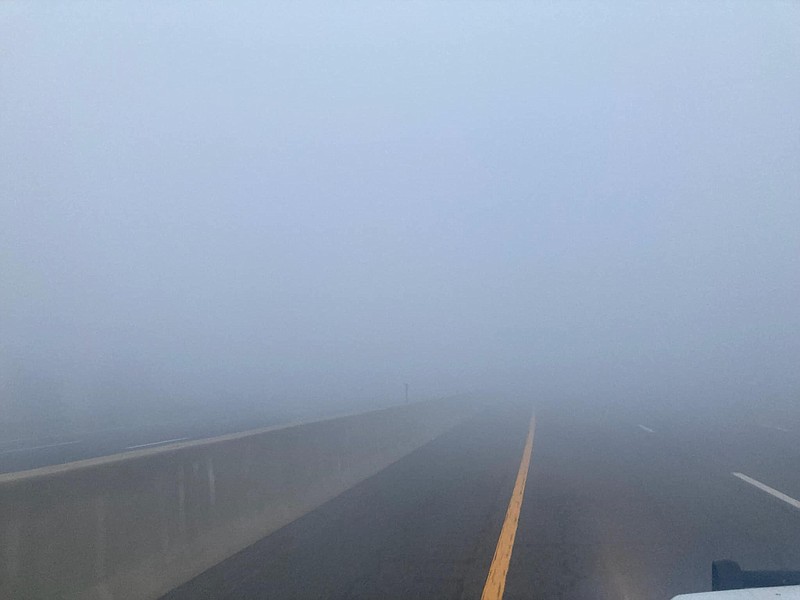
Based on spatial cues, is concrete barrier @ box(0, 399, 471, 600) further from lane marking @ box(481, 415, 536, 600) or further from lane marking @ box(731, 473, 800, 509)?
lane marking @ box(731, 473, 800, 509)

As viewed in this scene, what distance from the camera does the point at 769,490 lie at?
Answer: 1620 centimetres

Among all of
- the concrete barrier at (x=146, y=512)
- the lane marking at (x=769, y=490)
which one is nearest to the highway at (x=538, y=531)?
the lane marking at (x=769, y=490)

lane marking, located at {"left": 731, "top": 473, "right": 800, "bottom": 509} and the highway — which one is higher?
the highway

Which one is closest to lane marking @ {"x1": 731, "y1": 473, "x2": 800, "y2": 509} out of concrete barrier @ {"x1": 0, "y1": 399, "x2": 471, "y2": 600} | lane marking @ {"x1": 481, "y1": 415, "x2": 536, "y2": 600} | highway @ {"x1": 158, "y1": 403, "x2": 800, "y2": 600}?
highway @ {"x1": 158, "y1": 403, "x2": 800, "y2": 600}

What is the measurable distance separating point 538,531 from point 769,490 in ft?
20.1

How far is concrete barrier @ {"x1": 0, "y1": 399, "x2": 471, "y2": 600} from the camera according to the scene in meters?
6.94

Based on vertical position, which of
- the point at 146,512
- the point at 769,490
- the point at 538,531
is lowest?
the point at 769,490

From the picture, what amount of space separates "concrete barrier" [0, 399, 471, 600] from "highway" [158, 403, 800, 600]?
0.33 meters

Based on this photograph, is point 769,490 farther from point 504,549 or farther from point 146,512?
point 146,512

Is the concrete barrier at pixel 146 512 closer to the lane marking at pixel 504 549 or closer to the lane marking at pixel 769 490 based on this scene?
the lane marking at pixel 504 549

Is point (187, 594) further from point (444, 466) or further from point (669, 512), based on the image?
point (444, 466)

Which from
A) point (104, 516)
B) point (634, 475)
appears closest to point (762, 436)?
point (634, 475)

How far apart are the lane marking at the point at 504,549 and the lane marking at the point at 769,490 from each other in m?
4.06

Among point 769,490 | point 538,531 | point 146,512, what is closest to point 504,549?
point 538,531
